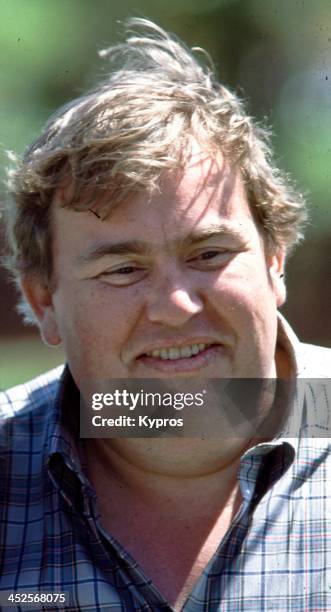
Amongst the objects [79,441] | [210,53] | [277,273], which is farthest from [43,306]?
[210,53]

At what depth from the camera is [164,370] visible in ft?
5.61

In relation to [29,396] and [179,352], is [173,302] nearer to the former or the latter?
[179,352]

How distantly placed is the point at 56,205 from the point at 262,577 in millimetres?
879

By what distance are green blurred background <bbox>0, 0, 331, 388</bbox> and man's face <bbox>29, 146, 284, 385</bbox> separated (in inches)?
48.7

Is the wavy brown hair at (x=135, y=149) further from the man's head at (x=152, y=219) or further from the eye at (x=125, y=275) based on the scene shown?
the eye at (x=125, y=275)

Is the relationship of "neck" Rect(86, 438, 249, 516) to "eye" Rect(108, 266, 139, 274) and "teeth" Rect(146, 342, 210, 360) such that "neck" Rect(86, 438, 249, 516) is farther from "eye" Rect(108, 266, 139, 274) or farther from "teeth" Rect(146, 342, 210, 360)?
"eye" Rect(108, 266, 139, 274)

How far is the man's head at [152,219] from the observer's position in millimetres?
1700

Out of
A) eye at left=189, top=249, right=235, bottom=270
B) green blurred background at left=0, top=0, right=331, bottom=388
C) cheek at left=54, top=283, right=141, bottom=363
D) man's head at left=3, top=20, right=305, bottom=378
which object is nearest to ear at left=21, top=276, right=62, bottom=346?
man's head at left=3, top=20, right=305, bottom=378

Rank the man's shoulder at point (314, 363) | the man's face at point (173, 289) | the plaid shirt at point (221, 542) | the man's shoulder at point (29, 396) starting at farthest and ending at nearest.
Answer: the man's shoulder at point (29, 396)
the man's shoulder at point (314, 363)
the man's face at point (173, 289)
the plaid shirt at point (221, 542)

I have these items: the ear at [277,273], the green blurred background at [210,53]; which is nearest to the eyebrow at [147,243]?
the ear at [277,273]

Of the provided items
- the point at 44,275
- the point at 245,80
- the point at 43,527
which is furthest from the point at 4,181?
the point at 245,80

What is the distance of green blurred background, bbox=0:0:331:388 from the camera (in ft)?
10.9

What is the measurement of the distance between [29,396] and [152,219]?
62cm

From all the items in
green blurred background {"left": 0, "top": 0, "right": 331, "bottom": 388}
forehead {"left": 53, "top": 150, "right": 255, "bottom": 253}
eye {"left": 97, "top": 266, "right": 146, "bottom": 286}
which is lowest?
eye {"left": 97, "top": 266, "right": 146, "bottom": 286}
